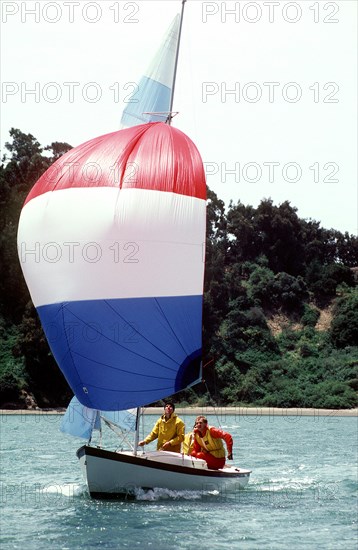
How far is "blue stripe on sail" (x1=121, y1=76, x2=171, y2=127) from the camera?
22.8 metres

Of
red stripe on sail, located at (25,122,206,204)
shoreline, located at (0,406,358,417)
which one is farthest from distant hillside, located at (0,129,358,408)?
red stripe on sail, located at (25,122,206,204)

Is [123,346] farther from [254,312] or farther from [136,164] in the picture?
[254,312]

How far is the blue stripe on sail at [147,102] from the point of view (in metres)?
22.8

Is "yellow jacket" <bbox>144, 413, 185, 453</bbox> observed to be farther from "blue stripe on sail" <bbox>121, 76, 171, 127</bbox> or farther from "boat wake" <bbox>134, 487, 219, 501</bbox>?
"blue stripe on sail" <bbox>121, 76, 171, 127</bbox>

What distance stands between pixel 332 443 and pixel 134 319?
61.9ft

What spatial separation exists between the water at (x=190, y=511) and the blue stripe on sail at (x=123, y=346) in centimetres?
197

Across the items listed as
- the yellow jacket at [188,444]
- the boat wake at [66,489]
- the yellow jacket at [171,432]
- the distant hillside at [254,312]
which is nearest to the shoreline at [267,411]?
the distant hillside at [254,312]

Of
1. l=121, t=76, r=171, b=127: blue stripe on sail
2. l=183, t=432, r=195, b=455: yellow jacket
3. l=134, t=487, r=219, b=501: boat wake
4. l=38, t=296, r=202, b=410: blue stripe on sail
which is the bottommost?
l=134, t=487, r=219, b=501: boat wake

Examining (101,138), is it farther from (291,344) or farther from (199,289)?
(291,344)

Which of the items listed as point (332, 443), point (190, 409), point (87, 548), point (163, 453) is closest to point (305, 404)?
point (190, 409)

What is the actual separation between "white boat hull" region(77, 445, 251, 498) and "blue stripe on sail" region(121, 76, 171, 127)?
21.6ft

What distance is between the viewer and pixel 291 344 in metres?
70.6

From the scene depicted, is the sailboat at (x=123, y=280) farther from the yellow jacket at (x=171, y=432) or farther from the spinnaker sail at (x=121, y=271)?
the yellow jacket at (x=171, y=432)

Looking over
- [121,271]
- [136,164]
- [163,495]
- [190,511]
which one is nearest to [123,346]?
[121,271]
